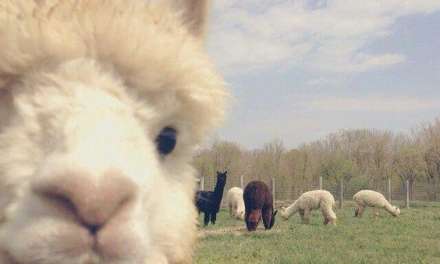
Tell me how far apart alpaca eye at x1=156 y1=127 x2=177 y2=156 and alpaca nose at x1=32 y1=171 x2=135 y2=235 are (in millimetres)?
674

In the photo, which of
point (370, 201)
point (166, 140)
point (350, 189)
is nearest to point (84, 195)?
point (166, 140)

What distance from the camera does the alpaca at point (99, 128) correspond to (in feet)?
5.14

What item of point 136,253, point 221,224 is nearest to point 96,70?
point 136,253

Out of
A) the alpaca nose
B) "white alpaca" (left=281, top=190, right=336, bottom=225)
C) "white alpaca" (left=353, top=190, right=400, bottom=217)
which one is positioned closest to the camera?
the alpaca nose

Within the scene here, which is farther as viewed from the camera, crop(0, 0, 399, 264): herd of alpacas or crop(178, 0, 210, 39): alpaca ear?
crop(178, 0, 210, 39): alpaca ear

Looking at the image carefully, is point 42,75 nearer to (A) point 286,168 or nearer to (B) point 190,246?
(B) point 190,246

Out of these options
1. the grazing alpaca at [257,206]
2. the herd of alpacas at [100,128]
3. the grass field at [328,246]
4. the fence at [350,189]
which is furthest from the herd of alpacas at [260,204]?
the herd of alpacas at [100,128]

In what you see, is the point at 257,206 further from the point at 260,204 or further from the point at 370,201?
the point at 370,201

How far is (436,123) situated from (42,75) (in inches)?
2183

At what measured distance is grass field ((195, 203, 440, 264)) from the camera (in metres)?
11.5

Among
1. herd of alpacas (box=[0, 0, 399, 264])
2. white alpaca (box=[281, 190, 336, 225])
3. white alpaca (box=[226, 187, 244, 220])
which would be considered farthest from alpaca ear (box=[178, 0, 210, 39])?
white alpaca (box=[226, 187, 244, 220])

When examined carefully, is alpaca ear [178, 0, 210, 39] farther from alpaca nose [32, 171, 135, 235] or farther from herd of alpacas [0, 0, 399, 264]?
alpaca nose [32, 171, 135, 235]

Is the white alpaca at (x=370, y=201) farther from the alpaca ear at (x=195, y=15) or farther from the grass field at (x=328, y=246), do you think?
the alpaca ear at (x=195, y=15)

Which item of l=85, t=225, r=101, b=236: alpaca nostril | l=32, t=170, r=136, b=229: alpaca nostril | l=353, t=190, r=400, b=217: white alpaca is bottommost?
l=85, t=225, r=101, b=236: alpaca nostril
